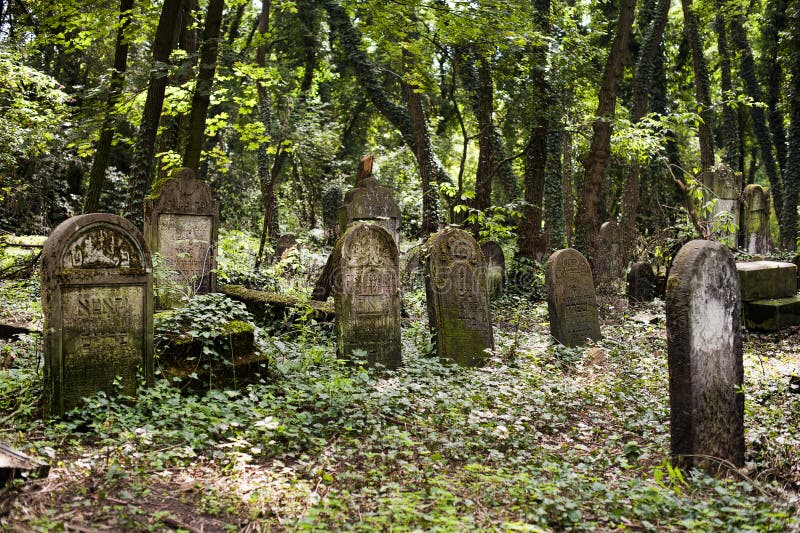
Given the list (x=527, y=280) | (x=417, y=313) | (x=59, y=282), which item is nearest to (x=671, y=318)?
(x=59, y=282)

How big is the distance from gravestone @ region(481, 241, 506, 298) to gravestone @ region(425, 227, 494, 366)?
5.07 meters

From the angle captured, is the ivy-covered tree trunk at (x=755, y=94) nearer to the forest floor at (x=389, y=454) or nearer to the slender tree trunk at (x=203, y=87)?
the slender tree trunk at (x=203, y=87)

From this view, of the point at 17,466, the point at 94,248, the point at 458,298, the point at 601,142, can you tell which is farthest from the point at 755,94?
the point at 17,466

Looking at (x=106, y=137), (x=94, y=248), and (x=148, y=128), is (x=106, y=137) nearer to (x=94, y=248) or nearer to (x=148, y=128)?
(x=148, y=128)

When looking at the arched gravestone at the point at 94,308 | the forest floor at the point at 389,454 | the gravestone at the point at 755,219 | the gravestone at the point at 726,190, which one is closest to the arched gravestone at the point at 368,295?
the forest floor at the point at 389,454

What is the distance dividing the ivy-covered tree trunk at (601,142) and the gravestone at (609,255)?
49 cm

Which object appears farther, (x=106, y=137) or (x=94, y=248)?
(x=106, y=137)

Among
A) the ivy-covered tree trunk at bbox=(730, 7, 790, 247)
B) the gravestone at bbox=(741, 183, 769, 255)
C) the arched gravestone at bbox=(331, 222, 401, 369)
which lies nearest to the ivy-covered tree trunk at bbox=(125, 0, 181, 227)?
the arched gravestone at bbox=(331, 222, 401, 369)

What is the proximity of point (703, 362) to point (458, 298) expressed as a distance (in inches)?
144

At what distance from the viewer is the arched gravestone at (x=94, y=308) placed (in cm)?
485

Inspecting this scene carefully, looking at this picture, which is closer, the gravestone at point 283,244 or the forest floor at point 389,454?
the forest floor at point 389,454

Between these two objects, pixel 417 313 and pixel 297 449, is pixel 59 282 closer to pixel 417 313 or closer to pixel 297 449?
pixel 297 449

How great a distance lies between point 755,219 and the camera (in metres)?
15.8

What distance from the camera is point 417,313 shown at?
10883mm
